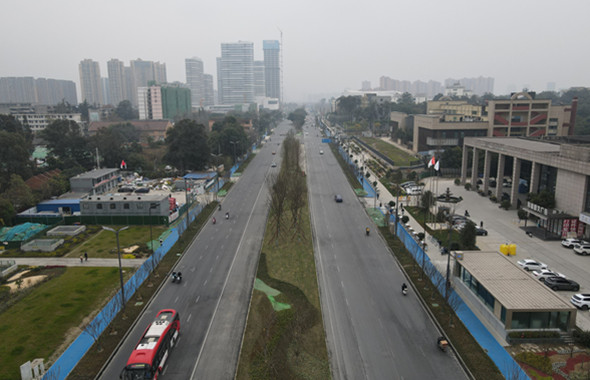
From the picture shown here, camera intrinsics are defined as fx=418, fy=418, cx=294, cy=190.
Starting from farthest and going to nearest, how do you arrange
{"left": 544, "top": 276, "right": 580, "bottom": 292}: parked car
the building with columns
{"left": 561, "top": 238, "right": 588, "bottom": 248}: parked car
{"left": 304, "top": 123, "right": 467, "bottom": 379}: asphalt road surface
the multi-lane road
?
1. the building with columns
2. {"left": 561, "top": 238, "right": 588, "bottom": 248}: parked car
3. {"left": 544, "top": 276, "right": 580, "bottom": 292}: parked car
4. the multi-lane road
5. {"left": 304, "top": 123, "right": 467, "bottom": 379}: asphalt road surface

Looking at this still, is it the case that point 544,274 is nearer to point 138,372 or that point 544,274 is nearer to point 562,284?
point 562,284

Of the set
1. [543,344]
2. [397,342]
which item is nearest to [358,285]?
[397,342]

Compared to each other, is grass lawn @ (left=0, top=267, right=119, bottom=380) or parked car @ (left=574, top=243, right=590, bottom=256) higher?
parked car @ (left=574, top=243, right=590, bottom=256)

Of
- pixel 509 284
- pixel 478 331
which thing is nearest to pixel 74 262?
pixel 478 331

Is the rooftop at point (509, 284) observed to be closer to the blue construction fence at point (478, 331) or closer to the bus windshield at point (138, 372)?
the blue construction fence at point (478, 331)

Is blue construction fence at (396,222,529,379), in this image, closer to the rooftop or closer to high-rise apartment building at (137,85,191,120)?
the rooftop

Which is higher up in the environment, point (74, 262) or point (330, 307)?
point (330, 307)

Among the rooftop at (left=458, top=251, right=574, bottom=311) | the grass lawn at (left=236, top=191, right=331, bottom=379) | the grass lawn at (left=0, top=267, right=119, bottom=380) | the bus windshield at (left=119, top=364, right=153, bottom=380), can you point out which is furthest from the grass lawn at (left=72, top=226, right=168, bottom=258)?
the rooftop at (left=458, top=251, right=574, bottom=311)
